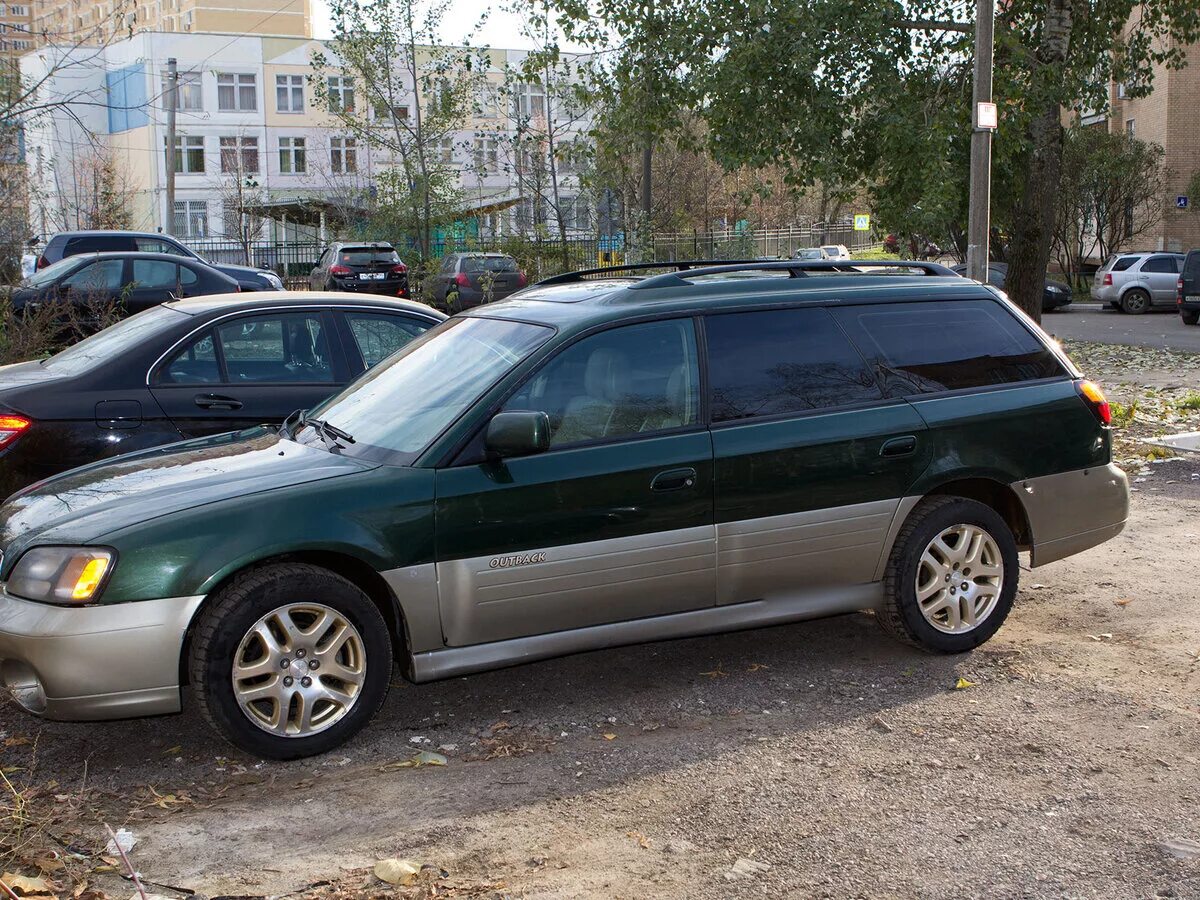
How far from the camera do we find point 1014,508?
622 cm

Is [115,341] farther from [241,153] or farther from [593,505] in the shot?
[241,153]

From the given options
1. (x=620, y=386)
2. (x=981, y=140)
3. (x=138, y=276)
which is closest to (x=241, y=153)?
(x=138, y=276)

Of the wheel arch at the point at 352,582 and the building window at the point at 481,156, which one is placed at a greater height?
the building window at the point at 481,156

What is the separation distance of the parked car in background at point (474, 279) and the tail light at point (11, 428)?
21.3m

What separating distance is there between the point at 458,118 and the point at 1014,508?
89.0 feet

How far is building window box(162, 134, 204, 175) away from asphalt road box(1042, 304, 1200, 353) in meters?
44.9

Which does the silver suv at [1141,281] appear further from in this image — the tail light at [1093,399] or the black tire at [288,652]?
the black tire at [288,652]

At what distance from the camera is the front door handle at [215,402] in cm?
737

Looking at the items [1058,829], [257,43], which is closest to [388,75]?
[1058,829]

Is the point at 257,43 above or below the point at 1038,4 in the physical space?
above

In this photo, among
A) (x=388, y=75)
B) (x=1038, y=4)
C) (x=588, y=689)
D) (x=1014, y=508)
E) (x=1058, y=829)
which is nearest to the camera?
(x=1058, y=829)

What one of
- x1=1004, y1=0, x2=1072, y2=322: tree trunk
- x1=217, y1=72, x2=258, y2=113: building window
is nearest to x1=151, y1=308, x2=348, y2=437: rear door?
x1=1004, y1=0, x2=1072, y2=322: tree trunk

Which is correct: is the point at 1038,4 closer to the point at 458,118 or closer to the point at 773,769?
the point at 458,118

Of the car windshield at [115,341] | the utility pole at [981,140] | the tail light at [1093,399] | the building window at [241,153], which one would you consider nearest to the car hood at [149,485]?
the car windshield at [115,341]
